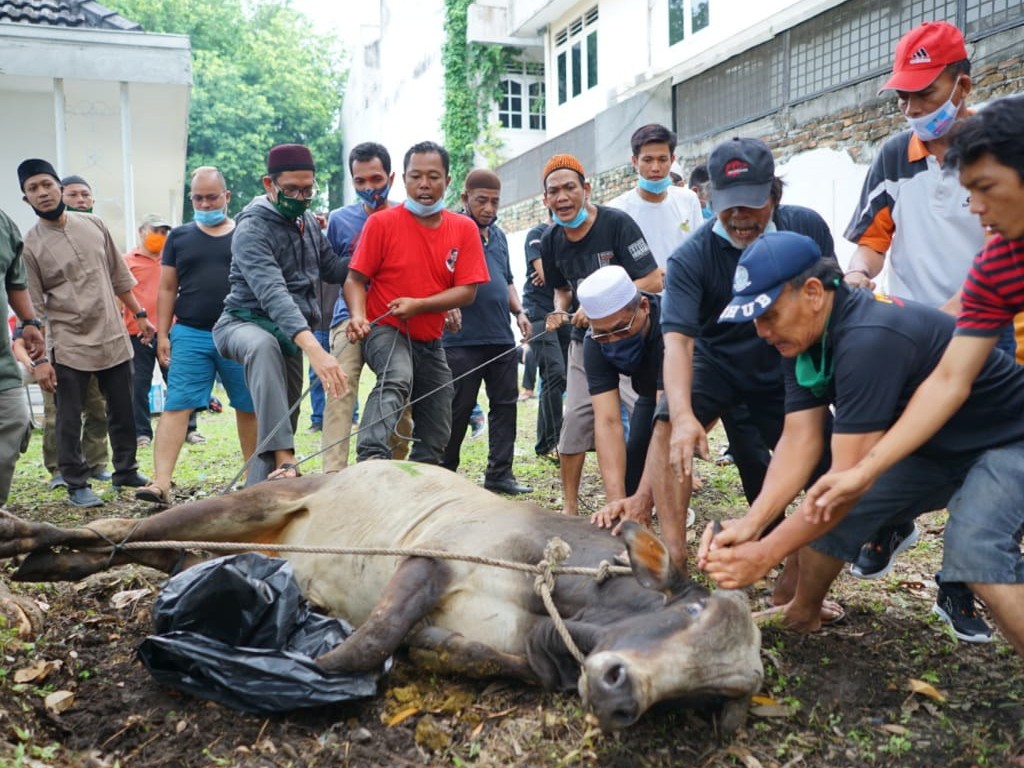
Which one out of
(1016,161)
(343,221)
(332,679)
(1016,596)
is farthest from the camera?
(343,221)

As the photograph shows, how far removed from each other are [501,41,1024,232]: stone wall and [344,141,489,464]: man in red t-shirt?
264 inches

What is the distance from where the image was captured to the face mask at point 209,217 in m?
7.21

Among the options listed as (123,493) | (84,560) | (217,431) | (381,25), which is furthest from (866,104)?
(381,25)

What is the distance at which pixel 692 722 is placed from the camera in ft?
11.0

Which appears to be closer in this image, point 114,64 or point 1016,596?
point 1016,596

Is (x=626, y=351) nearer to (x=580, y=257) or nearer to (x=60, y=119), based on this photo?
(x=580, y=257)

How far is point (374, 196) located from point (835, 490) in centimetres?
480

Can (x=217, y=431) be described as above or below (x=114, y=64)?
below

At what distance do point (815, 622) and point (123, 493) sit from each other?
17.7ft

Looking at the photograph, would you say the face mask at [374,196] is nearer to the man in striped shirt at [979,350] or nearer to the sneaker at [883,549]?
the sneaker at [883,549]

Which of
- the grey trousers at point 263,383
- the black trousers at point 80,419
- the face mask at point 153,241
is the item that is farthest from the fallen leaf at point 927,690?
the face mask at point 153,241

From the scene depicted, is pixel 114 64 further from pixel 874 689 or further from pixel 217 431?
pixel 874 689

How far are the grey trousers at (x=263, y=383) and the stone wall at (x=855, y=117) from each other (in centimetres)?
802

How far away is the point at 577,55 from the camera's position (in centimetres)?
2205
